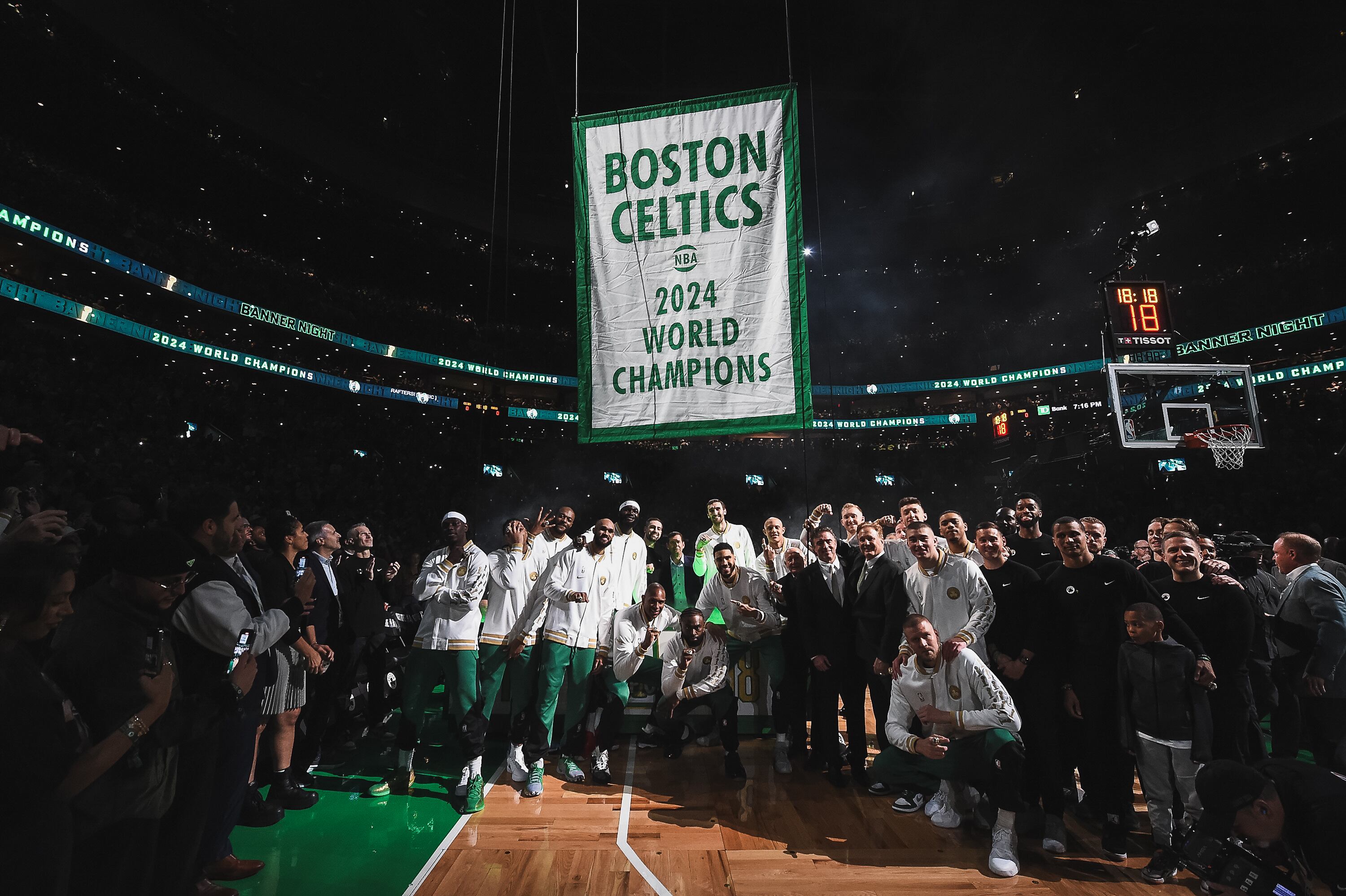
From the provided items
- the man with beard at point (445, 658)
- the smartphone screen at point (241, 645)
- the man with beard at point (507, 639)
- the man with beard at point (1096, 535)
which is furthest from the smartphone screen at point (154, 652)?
the man with beard at point (1096, 535)

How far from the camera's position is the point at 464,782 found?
449 centimetres

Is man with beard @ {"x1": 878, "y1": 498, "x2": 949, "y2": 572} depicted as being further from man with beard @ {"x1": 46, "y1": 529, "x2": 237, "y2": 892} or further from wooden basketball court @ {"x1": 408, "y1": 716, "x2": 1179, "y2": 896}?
man with beard @ {"x1": 46, "y1": 529, "x2": 237, "y2": 892}

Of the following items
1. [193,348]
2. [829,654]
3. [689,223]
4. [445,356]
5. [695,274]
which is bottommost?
[829,654]

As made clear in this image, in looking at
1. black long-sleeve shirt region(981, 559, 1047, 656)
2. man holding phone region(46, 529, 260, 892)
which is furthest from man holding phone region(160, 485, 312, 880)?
black long-sleeve shirt region(981, 559, 1047, 656)

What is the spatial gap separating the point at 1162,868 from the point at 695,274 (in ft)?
13.2

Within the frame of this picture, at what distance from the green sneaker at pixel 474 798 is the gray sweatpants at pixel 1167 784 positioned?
4114mm

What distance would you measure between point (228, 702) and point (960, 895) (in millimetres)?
3537

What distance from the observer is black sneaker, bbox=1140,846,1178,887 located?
3.33m

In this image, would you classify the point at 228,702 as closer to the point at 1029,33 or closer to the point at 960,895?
the point at 960,895

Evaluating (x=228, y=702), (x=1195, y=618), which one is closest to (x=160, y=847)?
(x=228, y=702)

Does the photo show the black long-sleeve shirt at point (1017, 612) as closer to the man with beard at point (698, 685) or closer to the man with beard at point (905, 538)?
the man with beard at point (905, 538)

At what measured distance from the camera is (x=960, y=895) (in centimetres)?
321

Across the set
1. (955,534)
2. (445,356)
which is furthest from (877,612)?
(445,356)

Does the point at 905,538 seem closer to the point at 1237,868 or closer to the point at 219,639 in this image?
the point at 1237,868
